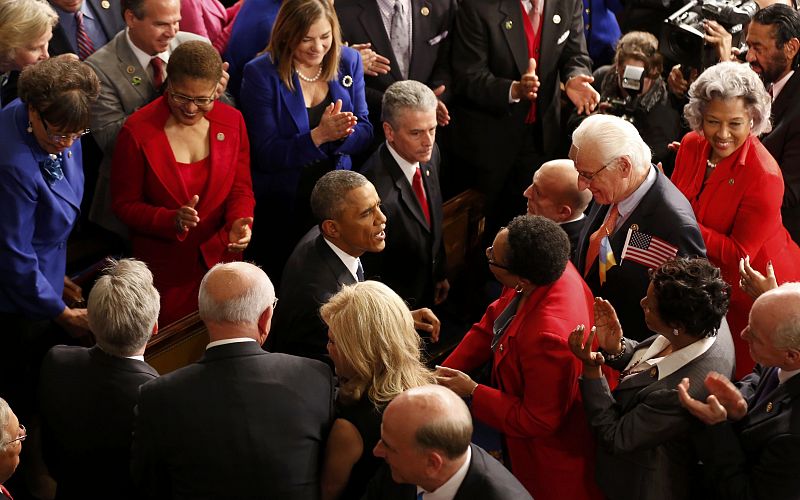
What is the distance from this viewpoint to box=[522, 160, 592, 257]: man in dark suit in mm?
4148

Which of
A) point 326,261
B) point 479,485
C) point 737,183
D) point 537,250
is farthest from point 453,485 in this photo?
point 737,183

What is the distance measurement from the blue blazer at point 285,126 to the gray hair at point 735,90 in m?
1.61

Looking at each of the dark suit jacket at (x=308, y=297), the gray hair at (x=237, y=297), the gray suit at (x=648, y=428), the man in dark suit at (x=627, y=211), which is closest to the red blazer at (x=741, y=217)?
the man in dark suit at (x=627, y=211)

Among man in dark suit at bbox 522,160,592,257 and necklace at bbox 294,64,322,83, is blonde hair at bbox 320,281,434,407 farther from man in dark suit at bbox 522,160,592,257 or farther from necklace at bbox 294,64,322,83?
necklace at bbox 294,64,322,83

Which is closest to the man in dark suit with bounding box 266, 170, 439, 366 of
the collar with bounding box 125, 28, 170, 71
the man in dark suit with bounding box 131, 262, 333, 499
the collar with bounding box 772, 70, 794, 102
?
the man in dark suit with bounding box 131, 262, 333, 499

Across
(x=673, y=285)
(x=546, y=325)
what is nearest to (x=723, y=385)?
(x=673, y=285)

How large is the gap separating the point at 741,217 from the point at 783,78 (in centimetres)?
105

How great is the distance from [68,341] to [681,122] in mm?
3282

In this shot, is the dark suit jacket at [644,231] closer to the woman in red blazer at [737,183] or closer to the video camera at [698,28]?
the woman in red blazer at [737,183]

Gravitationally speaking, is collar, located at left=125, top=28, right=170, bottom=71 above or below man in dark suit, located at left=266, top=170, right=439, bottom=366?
above

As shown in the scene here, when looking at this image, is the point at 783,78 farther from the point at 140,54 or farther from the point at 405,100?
the point at 140,54

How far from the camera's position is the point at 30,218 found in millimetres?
3902

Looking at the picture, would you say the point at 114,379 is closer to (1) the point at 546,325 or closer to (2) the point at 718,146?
(1) the point at 546,325

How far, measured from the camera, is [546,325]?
10.9 feet
